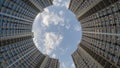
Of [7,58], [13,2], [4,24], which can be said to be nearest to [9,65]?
[7,58]

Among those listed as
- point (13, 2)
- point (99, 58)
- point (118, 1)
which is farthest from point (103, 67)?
point (13, 2)

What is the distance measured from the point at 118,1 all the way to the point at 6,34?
4916cm

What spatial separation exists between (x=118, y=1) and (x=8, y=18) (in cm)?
4633

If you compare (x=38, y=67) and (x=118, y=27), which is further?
(x=38, y=67)

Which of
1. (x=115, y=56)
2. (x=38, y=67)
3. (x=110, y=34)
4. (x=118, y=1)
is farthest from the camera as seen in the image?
(x=38, y=67)

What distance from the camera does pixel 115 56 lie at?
66.9 m

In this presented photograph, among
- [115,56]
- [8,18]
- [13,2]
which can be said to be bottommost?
[115,56]

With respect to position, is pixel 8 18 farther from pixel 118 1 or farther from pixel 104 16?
pixel 118 1

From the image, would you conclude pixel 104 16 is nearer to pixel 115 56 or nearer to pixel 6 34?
pixel 115 56

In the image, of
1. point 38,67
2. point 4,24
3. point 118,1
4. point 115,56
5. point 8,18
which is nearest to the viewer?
point 118,1

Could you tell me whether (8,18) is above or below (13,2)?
below

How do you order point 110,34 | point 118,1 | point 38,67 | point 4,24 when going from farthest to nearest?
point 38,67 < point 4,24 < point 110,34 < point 118,1

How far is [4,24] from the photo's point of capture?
78.2 metres

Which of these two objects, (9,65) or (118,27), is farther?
(9,65)
